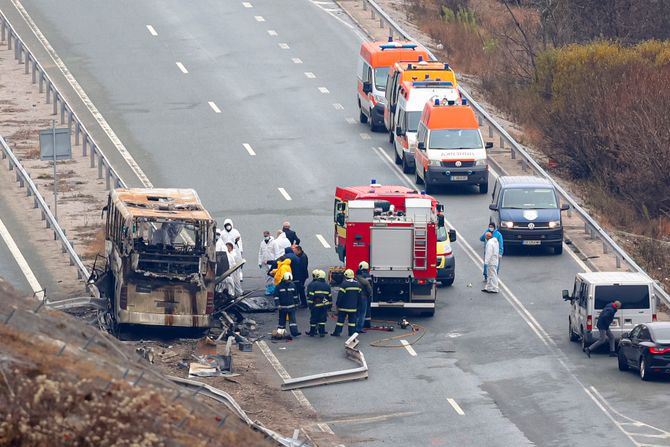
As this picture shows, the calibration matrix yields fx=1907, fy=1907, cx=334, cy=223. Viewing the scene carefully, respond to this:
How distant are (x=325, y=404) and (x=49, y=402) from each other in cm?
1148

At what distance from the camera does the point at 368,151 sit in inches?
2058

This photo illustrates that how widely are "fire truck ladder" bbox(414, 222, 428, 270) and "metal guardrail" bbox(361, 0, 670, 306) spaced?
4.71m

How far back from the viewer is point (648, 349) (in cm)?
3384

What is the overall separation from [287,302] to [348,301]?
118 cm

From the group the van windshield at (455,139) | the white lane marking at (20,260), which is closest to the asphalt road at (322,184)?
the van windshield at (455,139)

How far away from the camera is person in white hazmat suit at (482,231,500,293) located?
133 ft

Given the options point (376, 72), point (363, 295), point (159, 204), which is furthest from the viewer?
point (376, 72)

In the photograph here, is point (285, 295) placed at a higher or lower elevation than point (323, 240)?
higher

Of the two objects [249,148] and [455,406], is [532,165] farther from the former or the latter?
[455,406]

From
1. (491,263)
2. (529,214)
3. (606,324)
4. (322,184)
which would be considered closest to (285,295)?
(491,263)

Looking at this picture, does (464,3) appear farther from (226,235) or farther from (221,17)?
(226,235)

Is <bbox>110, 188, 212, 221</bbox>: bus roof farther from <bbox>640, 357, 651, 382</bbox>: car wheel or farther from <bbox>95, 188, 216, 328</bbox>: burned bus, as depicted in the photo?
<bbox>640, 357, 651, 382</bbox>: car wheel

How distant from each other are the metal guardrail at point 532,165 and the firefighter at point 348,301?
20.7ft

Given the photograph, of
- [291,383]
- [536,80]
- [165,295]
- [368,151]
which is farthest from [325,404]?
[536,80]
